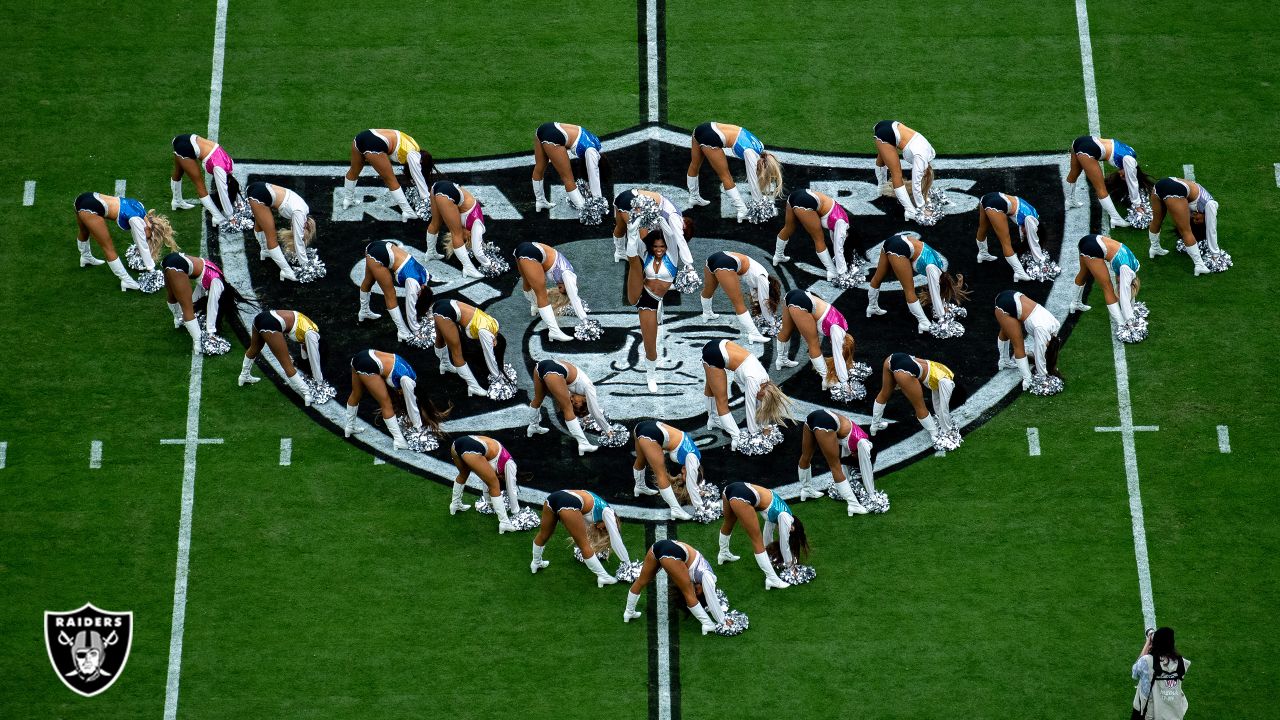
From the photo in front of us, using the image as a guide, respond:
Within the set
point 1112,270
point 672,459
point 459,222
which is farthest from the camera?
point 459,222

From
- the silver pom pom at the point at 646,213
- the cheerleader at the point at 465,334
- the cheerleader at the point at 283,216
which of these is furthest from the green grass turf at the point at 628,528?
the silver pom pom at the point at 646,213

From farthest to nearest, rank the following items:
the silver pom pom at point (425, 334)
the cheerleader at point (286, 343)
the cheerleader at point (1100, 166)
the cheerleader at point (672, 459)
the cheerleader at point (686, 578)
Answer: the cheerleader at point (1100, 166), the silver pom pom at point (425, 334), the cheerleader at point (286, 343), the cheerleader at point (672, 459), the cheerleader at point (686, 578)

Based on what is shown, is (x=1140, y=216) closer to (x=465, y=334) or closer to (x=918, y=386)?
(x=918, y=386)

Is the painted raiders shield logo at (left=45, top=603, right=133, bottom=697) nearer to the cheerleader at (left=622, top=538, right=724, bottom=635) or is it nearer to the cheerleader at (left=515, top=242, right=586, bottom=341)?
the cheerleader at (left=622, top=538, right=724, bottom=635)

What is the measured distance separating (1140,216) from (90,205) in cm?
1444

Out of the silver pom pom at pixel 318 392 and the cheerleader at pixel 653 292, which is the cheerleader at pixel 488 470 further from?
the cheerleader at pixel 653 292

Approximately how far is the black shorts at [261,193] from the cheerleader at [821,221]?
22.9 ft

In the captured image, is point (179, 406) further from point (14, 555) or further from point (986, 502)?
point (986, 502)

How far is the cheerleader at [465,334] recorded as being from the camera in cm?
2983

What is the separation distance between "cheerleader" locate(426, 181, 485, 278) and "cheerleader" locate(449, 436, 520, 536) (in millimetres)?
3973

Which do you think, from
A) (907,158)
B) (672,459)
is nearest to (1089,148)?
(907,158)

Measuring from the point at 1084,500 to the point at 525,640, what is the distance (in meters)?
7.11

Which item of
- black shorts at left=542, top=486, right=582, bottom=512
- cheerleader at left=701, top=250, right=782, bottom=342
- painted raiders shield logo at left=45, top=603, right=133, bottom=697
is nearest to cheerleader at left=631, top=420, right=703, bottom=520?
black shorts at left=542, top=486, right=582, bottom=512

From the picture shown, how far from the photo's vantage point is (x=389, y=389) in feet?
96.6
